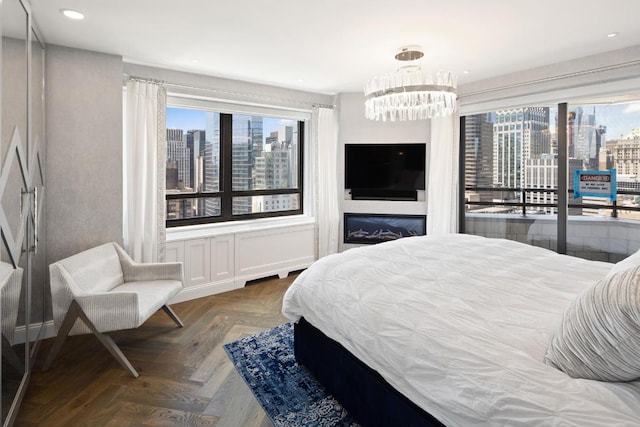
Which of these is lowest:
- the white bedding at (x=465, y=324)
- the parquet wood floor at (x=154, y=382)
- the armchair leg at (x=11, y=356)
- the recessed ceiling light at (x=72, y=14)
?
the parquet wood floor at (x=154, y=382)

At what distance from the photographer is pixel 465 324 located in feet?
5.36

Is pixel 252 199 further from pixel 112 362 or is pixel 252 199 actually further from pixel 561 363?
pixel 561 363

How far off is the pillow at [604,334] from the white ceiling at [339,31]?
206cm

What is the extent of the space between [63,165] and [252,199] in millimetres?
2244

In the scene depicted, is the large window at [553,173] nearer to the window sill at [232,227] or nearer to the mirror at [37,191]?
the window sill at [232,227]

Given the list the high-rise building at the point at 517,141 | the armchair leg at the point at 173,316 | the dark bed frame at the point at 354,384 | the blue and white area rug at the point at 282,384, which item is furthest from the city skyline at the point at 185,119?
the high-rise building at the point at 517,141

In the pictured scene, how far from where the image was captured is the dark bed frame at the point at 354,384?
1.63 metres

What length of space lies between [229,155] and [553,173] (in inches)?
153

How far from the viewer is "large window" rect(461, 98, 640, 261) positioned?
3.87 metres

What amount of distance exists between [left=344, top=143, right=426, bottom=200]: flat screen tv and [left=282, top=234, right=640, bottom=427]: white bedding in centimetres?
228

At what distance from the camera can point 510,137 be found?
4.62 metres

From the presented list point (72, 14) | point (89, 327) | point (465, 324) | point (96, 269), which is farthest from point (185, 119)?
point (465, 324)

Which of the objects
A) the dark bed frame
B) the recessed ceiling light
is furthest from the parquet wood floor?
the recessed ceiling light

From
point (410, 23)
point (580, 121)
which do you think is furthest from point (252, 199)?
point (580, 121)
